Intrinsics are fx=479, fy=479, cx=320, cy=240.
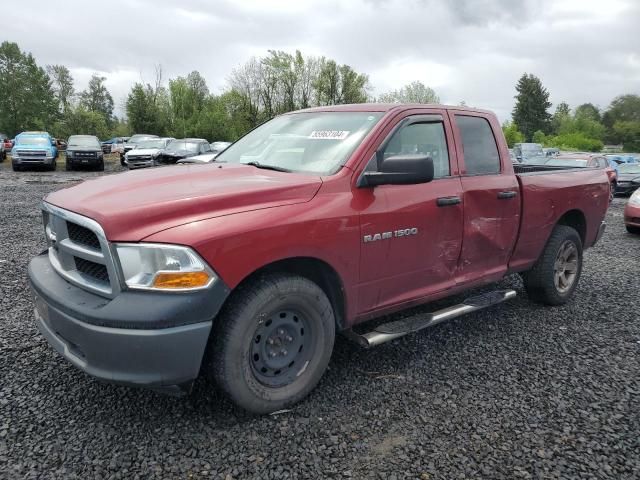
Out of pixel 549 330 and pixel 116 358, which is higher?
pixel 116 358

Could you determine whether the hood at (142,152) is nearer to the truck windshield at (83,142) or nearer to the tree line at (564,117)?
the truck windshield at (83,142)

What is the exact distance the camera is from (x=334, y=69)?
4859 cm

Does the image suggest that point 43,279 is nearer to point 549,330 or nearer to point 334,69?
point 549,330

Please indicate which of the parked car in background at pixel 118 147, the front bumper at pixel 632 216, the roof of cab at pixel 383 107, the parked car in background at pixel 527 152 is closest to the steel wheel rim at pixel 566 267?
the roof of cab at pixel 383 107

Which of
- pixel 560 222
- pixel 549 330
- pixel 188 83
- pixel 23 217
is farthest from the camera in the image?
pixel 188 83

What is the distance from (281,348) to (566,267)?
3447 millimetres

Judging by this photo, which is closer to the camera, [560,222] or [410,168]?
[410,168]

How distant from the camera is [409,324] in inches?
130

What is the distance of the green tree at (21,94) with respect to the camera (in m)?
57.8

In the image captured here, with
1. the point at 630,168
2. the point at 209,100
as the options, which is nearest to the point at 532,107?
the point at 209,100

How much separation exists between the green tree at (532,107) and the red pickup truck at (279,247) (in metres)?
79.6

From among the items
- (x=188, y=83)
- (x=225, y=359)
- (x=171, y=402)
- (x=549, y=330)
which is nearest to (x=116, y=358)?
(x=225, y=359)

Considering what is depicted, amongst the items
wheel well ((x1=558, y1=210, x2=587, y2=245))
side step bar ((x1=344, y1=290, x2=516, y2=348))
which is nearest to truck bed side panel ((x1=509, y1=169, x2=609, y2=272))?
wheel well ((x1=558, y1=210, x2=587, y2=245))

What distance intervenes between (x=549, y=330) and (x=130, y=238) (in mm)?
3573
